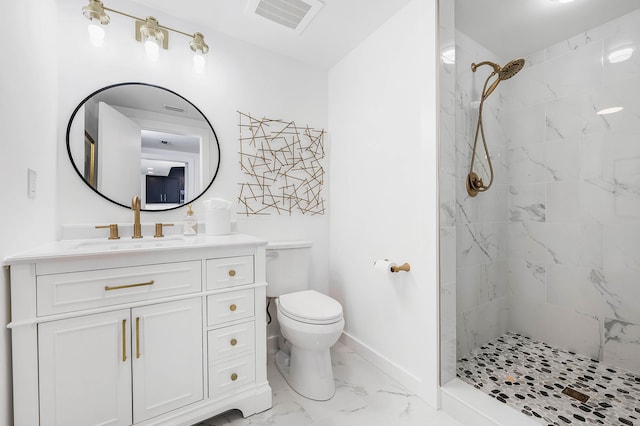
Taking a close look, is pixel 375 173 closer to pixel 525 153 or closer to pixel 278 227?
pixel 278 227

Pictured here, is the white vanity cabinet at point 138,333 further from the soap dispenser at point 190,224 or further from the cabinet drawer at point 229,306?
the soap dispenser at point 190,224

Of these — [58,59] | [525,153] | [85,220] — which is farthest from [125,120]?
[525,153]

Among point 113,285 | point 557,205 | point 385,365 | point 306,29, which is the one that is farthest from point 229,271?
point 557,205

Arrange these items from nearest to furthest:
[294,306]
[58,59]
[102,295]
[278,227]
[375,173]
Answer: [102,295] → [58,59] → [294,306] → [375,173] → [278,227]

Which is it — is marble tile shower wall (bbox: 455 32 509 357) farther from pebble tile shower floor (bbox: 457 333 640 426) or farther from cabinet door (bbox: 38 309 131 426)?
cabinet door (bbox: 38 309 131 426)

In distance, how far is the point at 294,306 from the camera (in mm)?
1631

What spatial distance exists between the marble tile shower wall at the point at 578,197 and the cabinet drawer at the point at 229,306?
2.21m

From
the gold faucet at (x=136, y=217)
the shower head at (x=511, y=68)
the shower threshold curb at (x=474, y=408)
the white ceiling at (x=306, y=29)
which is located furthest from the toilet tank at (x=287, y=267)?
the shower head at (x=511, y=68)

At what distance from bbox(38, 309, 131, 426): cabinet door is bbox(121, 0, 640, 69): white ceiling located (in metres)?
1.83

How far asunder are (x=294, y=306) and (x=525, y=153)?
2.23 meters

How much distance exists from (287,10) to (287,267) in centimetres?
173

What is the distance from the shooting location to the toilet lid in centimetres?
150

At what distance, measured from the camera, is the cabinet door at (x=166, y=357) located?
3.85ft

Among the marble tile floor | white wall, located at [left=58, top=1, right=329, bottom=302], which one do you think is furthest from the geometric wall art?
the marble tile floor
